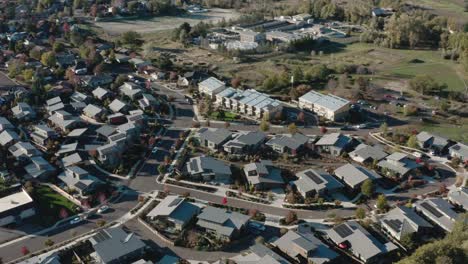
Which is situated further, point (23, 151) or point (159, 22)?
point (159, 22)

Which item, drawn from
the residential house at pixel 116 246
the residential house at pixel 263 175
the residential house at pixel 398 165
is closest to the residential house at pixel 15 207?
the residential house at pixel 116 246

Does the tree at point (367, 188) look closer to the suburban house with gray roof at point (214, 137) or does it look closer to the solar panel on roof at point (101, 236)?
the suburban house with gray roof at point (214, 137)

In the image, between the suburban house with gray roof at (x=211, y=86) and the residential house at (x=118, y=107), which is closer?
the residential house at (x=118, y=107)

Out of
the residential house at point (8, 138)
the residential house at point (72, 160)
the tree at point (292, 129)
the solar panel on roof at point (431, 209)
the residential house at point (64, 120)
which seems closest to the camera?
the solar panel on roof at point (431, 209)

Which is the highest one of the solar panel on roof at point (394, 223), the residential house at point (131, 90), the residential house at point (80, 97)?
the residential house at point (131, 90)

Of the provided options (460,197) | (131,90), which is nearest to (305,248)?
(460,197)

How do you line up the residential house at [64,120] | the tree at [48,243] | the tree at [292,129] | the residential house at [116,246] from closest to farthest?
1. the residential house at [116,246]
2. the tree at [48,243]
3. the tree at [292,129]
4. the residential house at [64,120]

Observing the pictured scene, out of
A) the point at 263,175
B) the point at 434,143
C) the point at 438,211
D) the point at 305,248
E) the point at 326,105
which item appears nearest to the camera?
the point at 305,248

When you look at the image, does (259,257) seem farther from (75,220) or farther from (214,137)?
(214,137)
